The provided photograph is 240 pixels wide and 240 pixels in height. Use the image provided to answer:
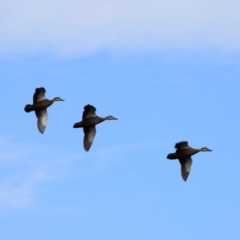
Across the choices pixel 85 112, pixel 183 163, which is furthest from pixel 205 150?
pixel 85 112

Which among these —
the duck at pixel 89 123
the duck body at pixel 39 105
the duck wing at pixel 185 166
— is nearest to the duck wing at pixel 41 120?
the duck body at pixel 39 105

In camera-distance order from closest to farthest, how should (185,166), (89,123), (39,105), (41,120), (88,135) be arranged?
1. (185,166)
2. (39,105)
3. (89,123)
4. (41,120)
5. (88,135)

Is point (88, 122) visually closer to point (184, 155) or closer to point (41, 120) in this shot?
point (41, 120)

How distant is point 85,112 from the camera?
55.8 metres

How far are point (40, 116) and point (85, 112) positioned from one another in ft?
5.65

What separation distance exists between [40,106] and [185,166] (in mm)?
5792

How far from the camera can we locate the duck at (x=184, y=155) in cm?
5484

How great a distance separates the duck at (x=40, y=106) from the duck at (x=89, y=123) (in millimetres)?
1254

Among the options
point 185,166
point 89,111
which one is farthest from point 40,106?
point 185,166

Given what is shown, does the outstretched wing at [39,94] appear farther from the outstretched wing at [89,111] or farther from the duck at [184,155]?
the duck at [184,155]

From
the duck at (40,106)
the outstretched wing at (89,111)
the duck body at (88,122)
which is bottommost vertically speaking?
the duck body at (88,122)

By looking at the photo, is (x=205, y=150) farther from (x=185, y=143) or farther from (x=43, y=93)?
(x=43, y=93)

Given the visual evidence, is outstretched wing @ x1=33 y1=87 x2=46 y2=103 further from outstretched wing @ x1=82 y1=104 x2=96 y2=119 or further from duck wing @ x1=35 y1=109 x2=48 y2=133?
outstretched wing @ x1=82 y1=104 x2=96 y2=119

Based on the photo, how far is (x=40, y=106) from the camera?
55.8 metres
